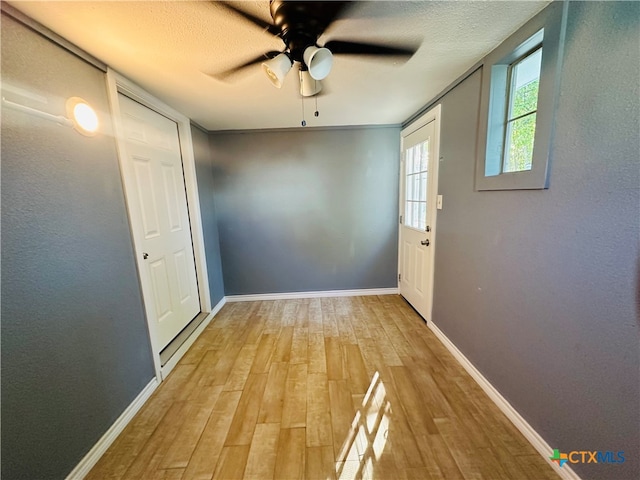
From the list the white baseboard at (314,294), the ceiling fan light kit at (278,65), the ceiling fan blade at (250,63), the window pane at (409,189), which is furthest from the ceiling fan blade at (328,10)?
the white baseboard at (314,294)

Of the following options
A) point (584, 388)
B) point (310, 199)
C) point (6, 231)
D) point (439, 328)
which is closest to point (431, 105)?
point (310, 199)

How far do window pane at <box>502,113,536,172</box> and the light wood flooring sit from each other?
4.95 ft

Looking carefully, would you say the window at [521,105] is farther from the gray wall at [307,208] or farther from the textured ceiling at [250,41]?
the gray wall at [307,208]

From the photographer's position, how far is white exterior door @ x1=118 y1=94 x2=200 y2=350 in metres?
1.72

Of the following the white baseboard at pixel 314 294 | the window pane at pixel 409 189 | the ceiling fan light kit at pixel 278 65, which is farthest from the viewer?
the white baseboard at pixel 314 294

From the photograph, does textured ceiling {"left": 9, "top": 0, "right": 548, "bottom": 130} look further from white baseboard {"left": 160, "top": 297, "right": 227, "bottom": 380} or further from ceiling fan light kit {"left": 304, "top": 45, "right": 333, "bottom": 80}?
white baseboard {"left": 160, "top": 297, "right": 227, "bottom": 380}

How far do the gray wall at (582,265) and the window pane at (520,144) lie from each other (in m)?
0.19

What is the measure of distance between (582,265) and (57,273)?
2387 millimetres

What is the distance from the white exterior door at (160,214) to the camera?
1721 millimetres

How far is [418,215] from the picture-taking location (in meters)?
2.60

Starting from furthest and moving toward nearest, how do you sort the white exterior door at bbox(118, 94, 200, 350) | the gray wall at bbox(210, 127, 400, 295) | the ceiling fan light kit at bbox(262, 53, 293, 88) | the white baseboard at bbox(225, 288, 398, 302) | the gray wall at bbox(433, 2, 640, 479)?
the white baseboard at bbox(225, 288, 398, 302)
the gray wall at bbox(210, 127, 400, 295)
the white exterior door at bbox(118, 94, 200, 350)
the ceiling fan light kit at bbox(262, 53, 293, 88)
the gray wall at bbox(433, 2, 640, 479)

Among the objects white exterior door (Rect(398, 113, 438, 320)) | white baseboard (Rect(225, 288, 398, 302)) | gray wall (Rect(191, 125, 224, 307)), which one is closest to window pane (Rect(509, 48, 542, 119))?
white exterior door (Rect(398, 113, 438, 320))

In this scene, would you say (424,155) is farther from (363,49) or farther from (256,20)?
(256,20)

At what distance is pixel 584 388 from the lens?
1.03 meters
